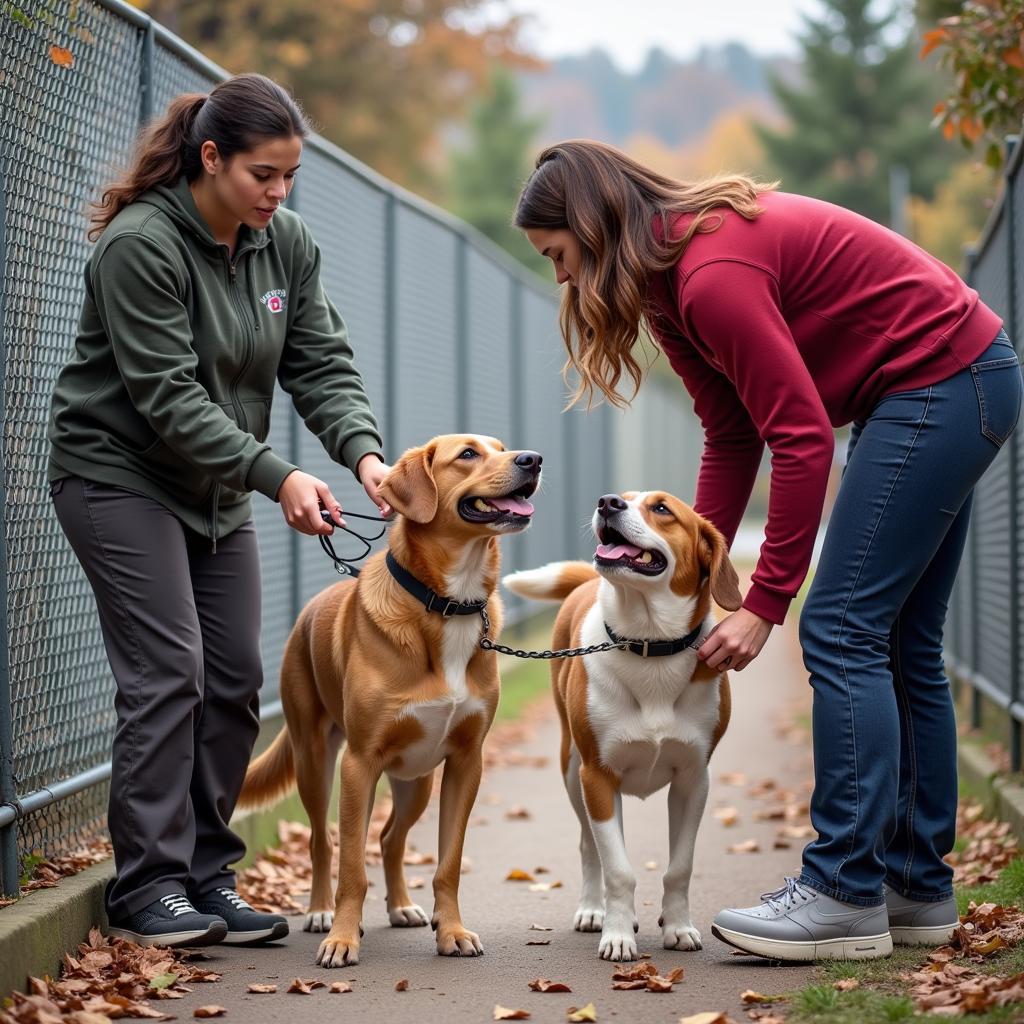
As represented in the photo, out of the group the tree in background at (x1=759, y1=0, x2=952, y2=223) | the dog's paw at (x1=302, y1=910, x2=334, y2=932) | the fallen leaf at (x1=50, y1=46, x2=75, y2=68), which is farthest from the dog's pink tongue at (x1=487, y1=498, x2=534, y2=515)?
the tree in background at (x1=759, y1=0, x2=952, y2=223)

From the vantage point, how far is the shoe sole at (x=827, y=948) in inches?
150

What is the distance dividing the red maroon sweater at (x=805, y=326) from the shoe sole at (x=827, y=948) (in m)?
0.85

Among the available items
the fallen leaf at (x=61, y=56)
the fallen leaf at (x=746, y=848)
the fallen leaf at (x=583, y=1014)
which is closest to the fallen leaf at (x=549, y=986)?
the fallen leaf at (x=583, y=1014)

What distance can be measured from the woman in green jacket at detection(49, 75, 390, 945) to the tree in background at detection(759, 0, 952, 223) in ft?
144

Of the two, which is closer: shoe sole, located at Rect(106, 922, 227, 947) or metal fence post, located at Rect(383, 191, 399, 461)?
shoe sole, located at Rect(106, 922, 227, 947)

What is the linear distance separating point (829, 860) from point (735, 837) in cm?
254

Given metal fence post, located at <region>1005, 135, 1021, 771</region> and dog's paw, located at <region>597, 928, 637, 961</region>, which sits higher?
metal fence post, located at <region>1005, 135, 1021, 771</region>

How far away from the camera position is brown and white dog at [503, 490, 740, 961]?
13.6 feet

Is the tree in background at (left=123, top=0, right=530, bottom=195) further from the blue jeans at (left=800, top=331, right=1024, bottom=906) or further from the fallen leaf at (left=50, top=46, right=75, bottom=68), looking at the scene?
the blue jeans at (left=800, top=331, right=1024, bottom=906)

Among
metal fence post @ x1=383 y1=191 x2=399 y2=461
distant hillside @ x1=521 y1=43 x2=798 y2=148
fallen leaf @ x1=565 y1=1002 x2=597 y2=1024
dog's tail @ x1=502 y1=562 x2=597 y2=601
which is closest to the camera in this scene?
fallen leaf @ x1=565 y1=1002 x2=597 y2=1024

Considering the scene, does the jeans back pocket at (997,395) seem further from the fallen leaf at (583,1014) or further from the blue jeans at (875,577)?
the fallen leaf at (583,1014)

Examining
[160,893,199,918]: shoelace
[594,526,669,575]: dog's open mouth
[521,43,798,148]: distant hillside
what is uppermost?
[521,43,798,148]: distant hillside

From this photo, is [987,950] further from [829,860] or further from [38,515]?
[38,515]

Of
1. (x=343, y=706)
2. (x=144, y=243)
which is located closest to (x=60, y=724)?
(x=343, y=706)
